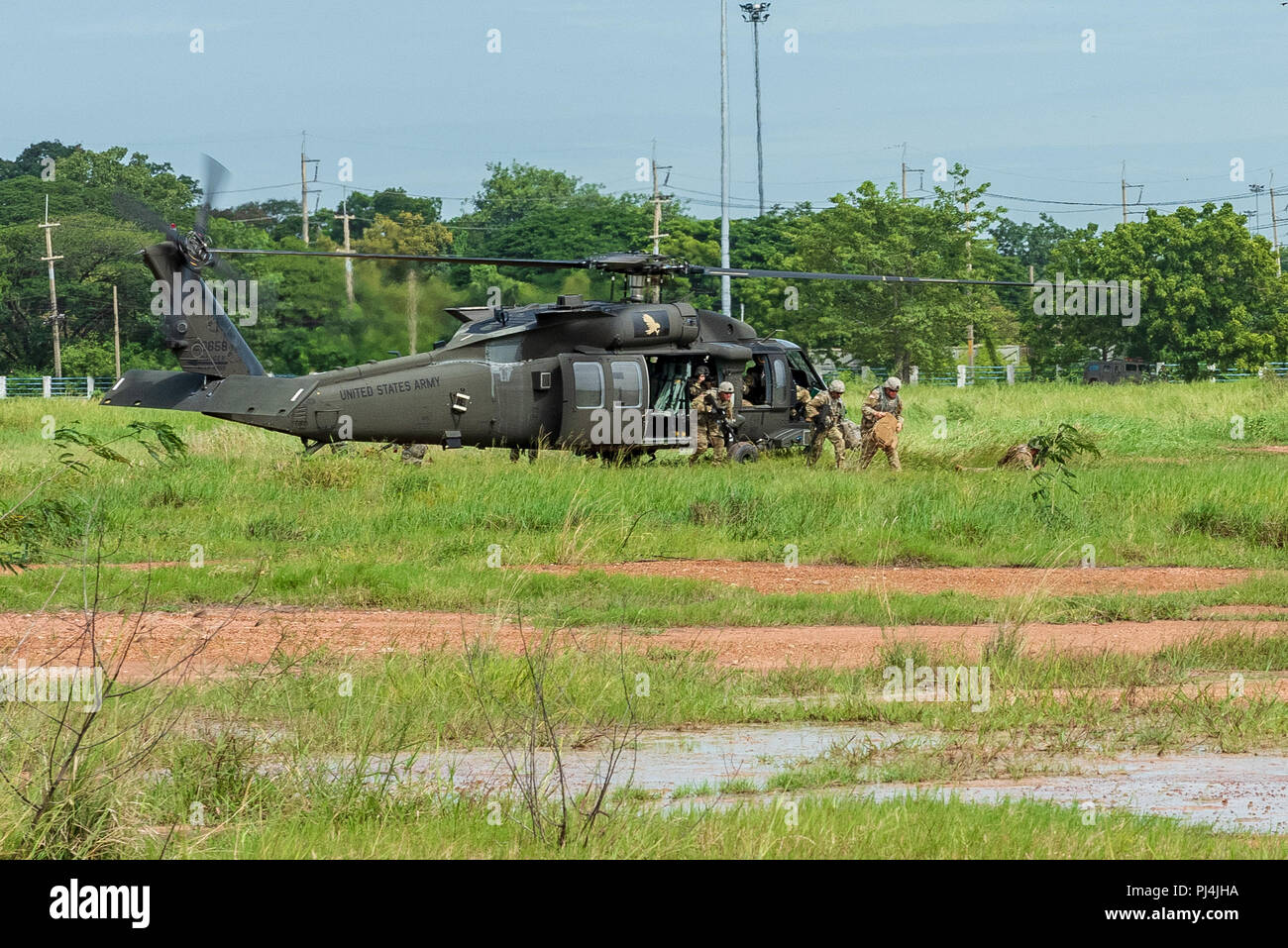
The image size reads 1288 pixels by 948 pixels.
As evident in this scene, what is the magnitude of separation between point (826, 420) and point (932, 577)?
27.4 ft

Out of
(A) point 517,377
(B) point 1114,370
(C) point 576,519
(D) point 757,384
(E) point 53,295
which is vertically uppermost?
(E) point 53,295

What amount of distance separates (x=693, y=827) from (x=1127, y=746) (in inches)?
130

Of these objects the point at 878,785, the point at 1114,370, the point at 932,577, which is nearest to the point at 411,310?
the point at 932,577

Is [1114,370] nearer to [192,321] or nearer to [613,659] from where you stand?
[192,321]

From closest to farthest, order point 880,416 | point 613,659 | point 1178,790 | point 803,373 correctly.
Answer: point 1178,790 < point 613,659 < point 880,416 < point 803,373

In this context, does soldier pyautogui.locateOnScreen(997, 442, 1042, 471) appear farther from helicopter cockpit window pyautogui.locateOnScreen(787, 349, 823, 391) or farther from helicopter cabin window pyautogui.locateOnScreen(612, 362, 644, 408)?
helicopter cabin window pyautogui.locateOnScreen(612, 362, 644, 408)

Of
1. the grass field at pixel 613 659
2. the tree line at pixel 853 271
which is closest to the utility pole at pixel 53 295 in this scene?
the tree line at pixel 853 271

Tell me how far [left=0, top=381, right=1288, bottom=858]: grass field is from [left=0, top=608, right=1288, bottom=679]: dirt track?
0.28m

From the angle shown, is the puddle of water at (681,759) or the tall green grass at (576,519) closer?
the puddle of water at (681,759)

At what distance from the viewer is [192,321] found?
2167 centimetres

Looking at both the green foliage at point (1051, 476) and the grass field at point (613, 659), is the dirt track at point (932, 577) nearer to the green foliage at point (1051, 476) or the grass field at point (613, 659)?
the grass field at point (613, 659)

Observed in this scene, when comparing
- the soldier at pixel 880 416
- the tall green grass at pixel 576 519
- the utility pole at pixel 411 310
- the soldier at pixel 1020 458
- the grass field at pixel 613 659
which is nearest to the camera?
the grass field at pixel 613 659

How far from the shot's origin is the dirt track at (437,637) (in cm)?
1127

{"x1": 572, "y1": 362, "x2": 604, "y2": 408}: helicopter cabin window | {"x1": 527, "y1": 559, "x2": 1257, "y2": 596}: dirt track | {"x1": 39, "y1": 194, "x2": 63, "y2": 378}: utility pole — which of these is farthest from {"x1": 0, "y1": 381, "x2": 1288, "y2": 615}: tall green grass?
{"x1": 39, "y1": 194, "x2": 63, "y2": 378}: utility pole
